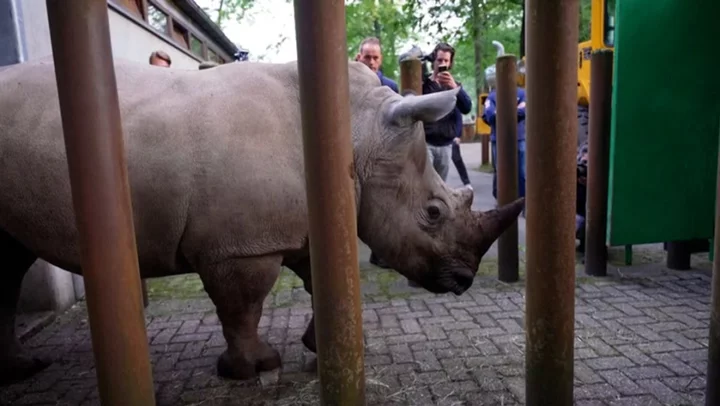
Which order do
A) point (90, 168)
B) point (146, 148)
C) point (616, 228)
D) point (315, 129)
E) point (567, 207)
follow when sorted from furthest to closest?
point (616, 228) < point (146, 148) < point (567, 207) < point (315, 129) < point (90, 168)

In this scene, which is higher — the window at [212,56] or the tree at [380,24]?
the tree at [380,24]

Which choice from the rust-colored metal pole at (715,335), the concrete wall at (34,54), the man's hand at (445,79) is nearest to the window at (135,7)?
the concrete wall at (34,54)

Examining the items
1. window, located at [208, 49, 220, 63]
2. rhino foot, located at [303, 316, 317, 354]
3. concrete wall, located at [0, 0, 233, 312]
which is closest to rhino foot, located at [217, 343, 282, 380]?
rhino foot, located at [303, 316, 317, 354]

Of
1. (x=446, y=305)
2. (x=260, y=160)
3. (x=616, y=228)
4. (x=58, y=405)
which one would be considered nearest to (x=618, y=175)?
(x=616, y=228)

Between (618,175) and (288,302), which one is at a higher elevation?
(618,175)

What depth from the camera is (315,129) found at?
1.51 meters

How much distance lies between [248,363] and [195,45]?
13.4m

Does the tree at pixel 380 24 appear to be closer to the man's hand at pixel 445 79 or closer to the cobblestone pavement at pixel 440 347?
the man's hand at pixel 445 79

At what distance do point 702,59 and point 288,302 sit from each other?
11.8ft

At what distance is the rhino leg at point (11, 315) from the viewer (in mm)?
3236

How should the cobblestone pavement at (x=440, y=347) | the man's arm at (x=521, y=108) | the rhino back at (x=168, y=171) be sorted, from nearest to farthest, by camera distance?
the rhino back at (x=168, y=171)
the cobblestone pavement at (x=440, y=347)
the man's arm at (x=521, y=108)

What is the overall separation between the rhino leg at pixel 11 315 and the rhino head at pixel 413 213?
1.94 metres

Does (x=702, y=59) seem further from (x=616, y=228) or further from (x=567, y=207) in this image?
(x=567, y=207)

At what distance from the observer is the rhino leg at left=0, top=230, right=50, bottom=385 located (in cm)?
324
